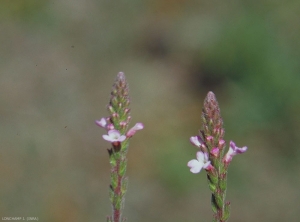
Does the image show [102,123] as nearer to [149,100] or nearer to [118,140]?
[118,140]

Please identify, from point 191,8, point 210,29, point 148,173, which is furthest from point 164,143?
point 191,8

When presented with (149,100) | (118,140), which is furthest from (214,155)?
(149,100)

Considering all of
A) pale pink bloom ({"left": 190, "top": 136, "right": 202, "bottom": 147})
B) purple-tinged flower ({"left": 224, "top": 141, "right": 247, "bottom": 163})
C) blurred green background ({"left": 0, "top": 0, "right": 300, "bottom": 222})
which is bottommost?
purple-tinged flower ({"left": 224, "top": 141, "right": 247, "bottom": 163})

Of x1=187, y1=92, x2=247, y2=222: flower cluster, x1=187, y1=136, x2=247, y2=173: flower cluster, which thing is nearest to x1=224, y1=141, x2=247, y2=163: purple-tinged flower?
x1=187, y1=136, x2=247, y2=173: flower cluster

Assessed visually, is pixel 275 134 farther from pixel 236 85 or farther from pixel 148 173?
pixel 148 173

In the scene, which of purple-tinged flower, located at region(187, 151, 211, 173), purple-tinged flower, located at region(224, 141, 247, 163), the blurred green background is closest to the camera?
purple-tinged flower, located at region(187, 151, 211, 173)

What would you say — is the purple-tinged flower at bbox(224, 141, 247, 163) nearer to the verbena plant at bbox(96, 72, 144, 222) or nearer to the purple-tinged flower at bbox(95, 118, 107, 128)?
the verbena plant at bbox(96, 72, 144, 222)

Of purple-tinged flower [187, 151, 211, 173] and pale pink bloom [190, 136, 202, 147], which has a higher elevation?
pale pink bloom [190, 136, 202, 147]
